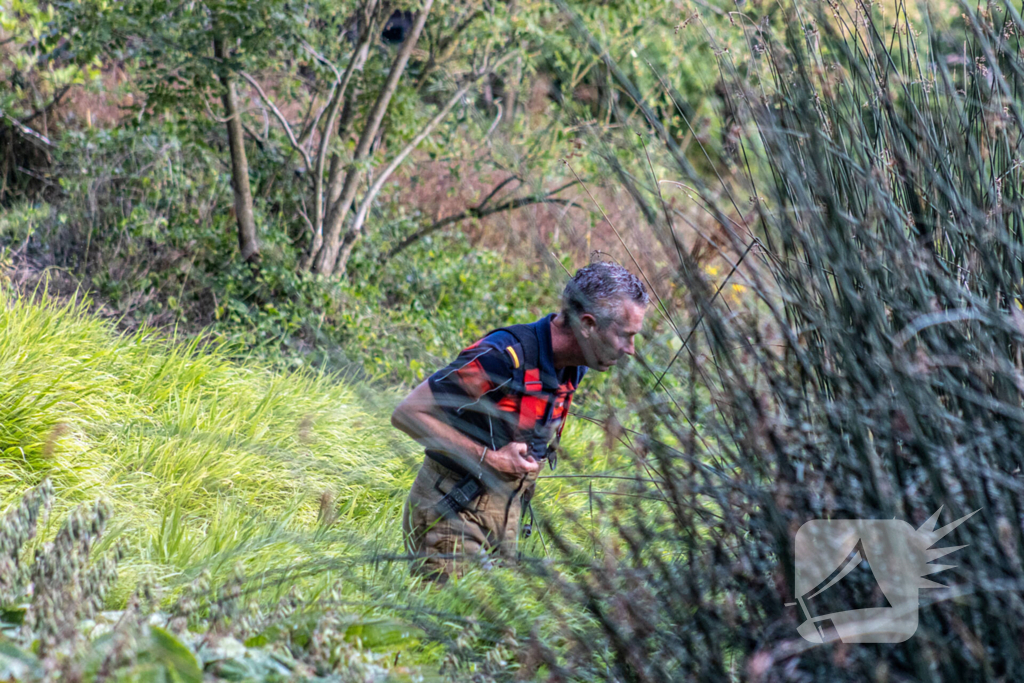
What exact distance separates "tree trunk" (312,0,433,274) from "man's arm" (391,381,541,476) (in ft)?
15.1

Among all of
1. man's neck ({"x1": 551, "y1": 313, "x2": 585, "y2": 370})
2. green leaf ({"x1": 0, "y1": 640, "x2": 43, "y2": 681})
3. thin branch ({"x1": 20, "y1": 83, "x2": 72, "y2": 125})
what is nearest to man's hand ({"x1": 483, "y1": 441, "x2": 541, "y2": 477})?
man's neck ({"x1": 551, "y1": 313, "x2": 585, "y2": 370})

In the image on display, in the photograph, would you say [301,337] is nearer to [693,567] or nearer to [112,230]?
[112,230]

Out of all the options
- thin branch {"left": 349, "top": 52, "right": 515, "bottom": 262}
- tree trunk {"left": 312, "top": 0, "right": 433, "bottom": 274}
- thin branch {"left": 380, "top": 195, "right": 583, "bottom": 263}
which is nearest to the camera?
tree trunk {"left": 312, "top": 0, "right": 433, "bottom": 274}

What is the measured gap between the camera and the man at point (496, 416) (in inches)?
120

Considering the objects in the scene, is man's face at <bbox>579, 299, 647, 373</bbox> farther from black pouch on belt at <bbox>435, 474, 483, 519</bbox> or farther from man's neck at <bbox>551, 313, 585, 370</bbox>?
black pouch on belt at <bbox>435, 474, 483, 519</bbox>

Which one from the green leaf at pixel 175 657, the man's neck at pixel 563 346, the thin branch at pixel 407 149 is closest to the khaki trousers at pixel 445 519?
the man's neck at pixel 563 346

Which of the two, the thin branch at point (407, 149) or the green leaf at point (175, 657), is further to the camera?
the thin branch at point (407, 149)

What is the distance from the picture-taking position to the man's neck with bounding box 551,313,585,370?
3.17 m

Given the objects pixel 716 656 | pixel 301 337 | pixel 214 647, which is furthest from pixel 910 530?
pixel 301 337

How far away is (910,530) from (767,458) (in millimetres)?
320

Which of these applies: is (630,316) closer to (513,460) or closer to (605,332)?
(605,332)

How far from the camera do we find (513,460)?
3029 mm

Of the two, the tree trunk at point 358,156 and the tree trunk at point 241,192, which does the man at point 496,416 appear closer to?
the tree trunk at point 358,156

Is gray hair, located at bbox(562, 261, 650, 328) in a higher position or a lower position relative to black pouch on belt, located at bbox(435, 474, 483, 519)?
higher
